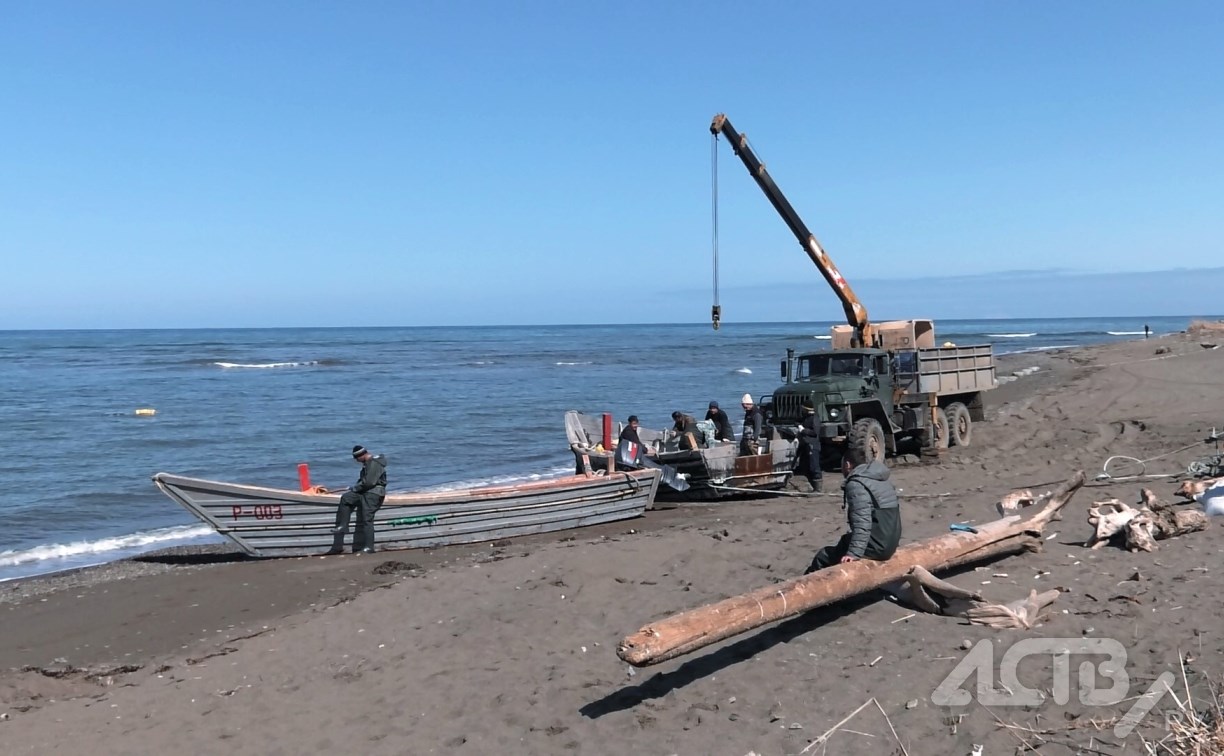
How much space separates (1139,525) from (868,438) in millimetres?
7559

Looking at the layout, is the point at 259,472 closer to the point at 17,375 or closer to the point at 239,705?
the point at 239,705

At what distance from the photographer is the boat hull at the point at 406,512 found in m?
12.5

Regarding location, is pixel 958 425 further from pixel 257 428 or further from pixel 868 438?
pixel 257 428

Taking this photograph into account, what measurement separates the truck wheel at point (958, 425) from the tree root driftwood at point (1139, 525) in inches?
421

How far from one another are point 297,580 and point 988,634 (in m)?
8.41

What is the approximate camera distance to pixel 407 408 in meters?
35.0

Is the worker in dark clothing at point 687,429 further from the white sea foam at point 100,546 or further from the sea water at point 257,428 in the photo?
the white sea foam at point 100,546

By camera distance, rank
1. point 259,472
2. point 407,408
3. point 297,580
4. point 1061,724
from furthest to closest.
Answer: point 407,408 → point 259,472 → point 297,580 → point 1061,724

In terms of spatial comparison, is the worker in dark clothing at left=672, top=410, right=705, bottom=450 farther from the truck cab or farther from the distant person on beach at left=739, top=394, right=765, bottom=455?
the truck cab

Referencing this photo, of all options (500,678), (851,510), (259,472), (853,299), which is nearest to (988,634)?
(851,510)

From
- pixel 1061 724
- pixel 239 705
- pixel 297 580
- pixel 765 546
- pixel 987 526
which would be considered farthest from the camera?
pixel 297 580

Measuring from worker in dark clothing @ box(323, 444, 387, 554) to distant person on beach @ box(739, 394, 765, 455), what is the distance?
6.28 m

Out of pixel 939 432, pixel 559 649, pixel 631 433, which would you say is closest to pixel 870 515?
pixel 559 649


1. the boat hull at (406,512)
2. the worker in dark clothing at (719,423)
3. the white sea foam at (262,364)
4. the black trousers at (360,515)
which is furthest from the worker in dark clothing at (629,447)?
the white sea foam at (262,364)
